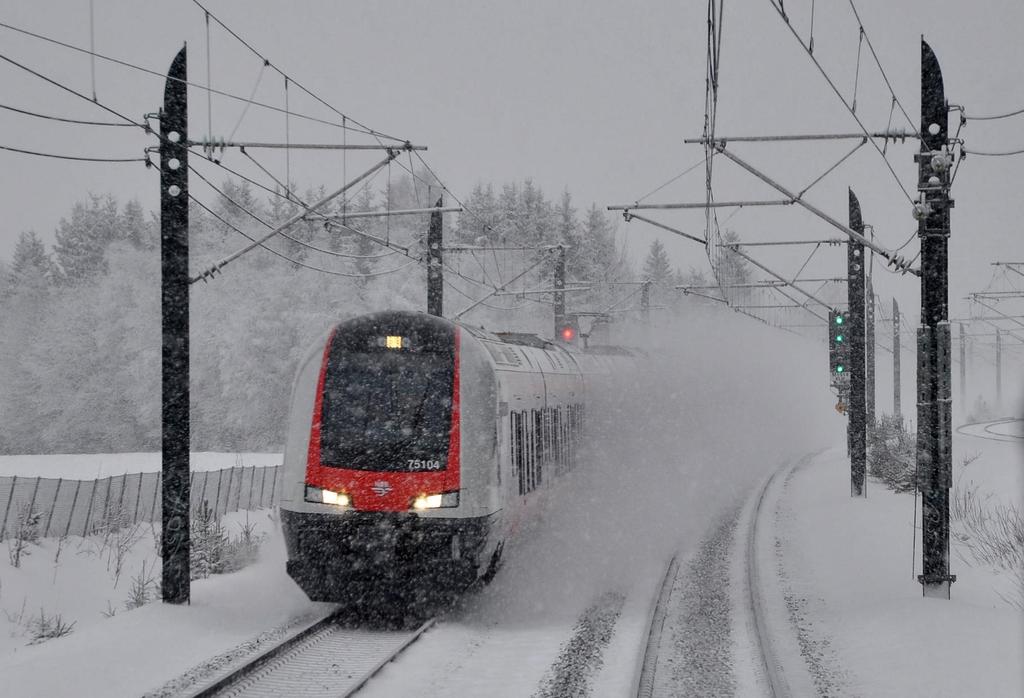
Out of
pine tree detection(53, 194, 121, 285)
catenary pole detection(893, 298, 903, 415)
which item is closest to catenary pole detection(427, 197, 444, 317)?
catenary pole detection(893, 298, 903, 415)

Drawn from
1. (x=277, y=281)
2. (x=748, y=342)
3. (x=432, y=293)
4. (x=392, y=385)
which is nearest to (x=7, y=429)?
(x=277, y=281)

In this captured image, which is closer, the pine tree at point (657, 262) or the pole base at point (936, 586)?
the pole base at point (936, 586)

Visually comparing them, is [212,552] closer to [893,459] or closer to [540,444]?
[540,444]

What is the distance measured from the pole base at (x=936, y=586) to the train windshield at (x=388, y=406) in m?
5.84

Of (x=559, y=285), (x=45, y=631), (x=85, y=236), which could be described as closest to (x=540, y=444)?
(x=45, y=631)

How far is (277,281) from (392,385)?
44.9 meters

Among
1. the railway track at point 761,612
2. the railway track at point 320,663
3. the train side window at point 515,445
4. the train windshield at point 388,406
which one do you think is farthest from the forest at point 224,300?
the railway track at point 320,663

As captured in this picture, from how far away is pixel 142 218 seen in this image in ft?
228

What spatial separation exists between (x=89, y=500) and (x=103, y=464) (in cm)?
1908

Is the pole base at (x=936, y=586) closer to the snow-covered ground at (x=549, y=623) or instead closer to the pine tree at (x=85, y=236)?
the snow-covered ground at (x=549, y=623)

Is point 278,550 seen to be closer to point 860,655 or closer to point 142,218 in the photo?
point 860,655

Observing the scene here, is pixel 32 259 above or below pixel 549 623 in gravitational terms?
above

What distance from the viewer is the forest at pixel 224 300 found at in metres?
53.2

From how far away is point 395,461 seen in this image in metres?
10.5
